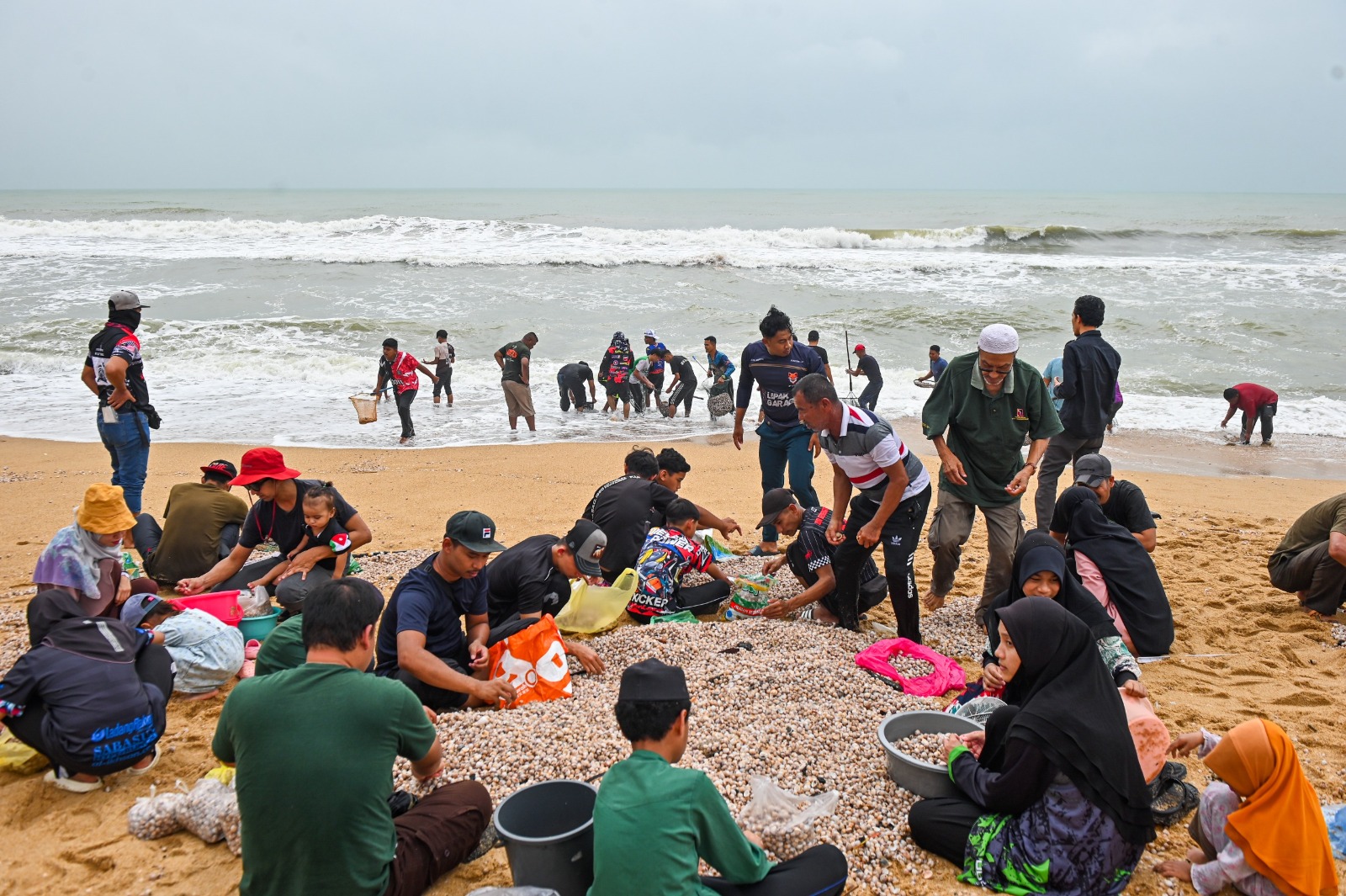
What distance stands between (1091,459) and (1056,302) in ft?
67.9

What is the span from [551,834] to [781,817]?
31.3 inches

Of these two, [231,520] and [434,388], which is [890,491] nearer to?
[231,520]

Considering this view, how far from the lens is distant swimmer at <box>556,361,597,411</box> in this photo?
1417 centimetres

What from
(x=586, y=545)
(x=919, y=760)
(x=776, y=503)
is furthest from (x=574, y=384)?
(x=919, y=760)

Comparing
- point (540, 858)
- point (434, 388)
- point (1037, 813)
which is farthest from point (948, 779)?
point (434, 388)

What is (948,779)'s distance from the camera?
3211mm

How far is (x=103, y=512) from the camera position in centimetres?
406

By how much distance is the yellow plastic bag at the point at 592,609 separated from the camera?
5.25 metres

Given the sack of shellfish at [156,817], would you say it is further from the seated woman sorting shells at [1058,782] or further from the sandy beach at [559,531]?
the seated woman sorting shells at [1058,782]

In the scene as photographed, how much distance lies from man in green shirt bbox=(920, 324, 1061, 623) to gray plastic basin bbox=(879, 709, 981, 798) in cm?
197

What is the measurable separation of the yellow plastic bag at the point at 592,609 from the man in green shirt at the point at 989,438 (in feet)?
6.88

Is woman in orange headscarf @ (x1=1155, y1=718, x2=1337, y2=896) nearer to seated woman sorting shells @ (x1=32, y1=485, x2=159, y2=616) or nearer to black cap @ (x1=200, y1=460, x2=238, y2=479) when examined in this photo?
seated woman sorting shells @ (x1=32, y1=485, x2=159, y2=616)

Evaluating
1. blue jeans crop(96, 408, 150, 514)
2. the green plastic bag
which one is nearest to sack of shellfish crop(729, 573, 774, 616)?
the green plastic bag

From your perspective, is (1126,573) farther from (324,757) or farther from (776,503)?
(324,757)
